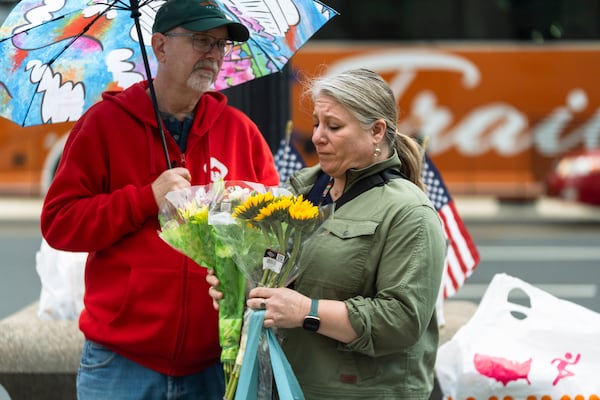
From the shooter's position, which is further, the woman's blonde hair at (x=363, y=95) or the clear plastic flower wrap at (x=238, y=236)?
the woman's blonde hair at (x=363, y=95)

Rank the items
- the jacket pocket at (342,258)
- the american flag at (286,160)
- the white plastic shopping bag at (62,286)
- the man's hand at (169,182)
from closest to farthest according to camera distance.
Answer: the jacket pocket at (342,258)
the man's hand at (169,182)
the white plastic shopping bag at (62,286)
the american flag at (286,160)

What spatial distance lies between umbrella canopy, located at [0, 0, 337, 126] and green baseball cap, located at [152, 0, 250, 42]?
12 centimetres

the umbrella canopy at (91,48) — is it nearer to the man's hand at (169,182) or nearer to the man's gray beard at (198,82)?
the man's gray beard at (198,82)

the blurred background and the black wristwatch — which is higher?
the black wristwatch

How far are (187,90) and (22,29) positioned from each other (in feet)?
1.84

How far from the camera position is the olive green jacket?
2.87 meters

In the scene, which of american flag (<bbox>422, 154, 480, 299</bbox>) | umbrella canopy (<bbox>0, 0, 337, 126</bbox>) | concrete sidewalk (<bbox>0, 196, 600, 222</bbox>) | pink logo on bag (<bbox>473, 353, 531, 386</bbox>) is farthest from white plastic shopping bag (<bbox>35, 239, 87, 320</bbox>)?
concrete sidewalk (<bbox>0, 196, 600, 222</bbox>)

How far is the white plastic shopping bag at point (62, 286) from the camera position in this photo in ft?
17.5

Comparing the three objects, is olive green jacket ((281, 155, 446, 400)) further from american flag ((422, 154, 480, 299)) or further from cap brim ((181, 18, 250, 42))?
american flag ((422, 154, 480, 299))

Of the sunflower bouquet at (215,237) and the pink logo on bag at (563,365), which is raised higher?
the sunflower bouquet at (215,237)

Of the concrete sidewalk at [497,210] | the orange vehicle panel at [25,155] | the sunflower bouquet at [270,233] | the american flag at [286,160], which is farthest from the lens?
the orange vehicle panel at [25,155]

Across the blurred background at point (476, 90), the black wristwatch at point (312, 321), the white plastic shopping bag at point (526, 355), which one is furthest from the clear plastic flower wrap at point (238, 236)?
the blurred background at point (476, 90)

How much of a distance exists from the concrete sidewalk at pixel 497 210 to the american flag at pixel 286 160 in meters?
10.3

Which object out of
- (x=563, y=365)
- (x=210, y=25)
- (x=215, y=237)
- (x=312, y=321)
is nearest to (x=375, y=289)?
(x=312, y=321)
